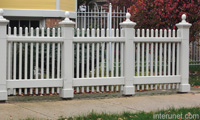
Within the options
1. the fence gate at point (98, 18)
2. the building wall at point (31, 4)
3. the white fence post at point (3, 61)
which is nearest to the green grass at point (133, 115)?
the white fence post at point (3, 61)

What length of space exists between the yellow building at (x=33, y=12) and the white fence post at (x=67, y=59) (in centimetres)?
586

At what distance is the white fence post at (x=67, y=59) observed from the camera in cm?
870

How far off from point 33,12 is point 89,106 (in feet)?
23.5

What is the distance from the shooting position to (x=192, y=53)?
692 inches

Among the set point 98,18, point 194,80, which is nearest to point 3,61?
point 194,80

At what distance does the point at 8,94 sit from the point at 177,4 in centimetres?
640

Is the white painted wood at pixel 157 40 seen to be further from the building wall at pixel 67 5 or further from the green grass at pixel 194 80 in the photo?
the building wall at pixel 67 5

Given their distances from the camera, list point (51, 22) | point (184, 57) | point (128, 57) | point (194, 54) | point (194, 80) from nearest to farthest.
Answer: point (128, 57) < point (184, 57) < point (194, 80) < point (51, 22) < point (194, 54)

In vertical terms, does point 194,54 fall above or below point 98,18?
below

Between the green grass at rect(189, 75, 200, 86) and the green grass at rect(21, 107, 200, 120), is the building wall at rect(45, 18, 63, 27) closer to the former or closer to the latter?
the green grass at rect(189, 75, 200, 86)

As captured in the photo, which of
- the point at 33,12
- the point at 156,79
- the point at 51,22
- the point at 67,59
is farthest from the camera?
the point at 51,22

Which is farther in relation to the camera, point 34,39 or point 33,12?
point 33,12

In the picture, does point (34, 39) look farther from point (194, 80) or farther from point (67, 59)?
point (194, 80)

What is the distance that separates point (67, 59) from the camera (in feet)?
28.6
